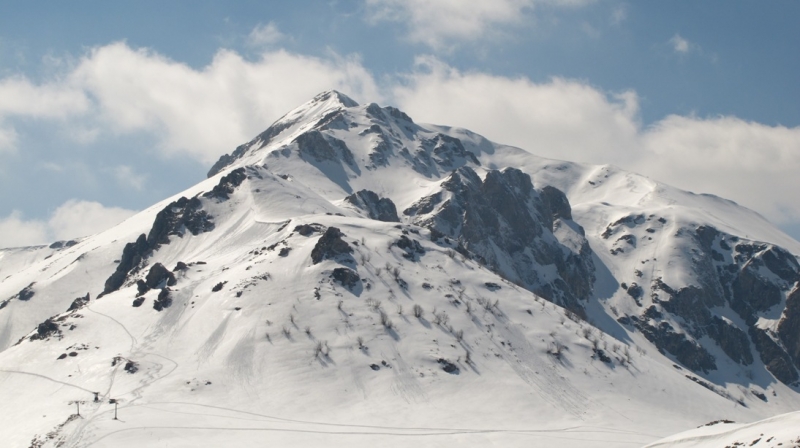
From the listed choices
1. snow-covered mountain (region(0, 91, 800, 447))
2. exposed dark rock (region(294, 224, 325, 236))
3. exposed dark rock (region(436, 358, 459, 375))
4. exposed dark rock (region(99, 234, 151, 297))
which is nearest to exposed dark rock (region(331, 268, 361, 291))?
snow-covered mountain (region(0, 91, 800, 447))

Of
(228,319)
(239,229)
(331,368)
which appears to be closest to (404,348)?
(331,368)

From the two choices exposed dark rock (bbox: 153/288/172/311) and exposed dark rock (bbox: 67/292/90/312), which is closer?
exposed dark rock (bbox: 153/288/172/311)

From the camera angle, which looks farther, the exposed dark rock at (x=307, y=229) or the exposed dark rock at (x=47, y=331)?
the exposed dark rock at (x=307, y=229)

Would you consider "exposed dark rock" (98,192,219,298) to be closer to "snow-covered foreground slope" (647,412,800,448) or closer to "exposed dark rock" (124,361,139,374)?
"exposed dark rock" (124,361,139,374)

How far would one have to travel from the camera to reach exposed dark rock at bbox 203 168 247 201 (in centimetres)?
14538

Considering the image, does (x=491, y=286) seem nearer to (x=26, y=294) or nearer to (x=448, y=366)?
(x=448, y=366)

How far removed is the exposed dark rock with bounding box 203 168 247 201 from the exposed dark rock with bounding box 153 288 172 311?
53109 mm

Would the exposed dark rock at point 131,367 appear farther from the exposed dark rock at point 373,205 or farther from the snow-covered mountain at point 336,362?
the exposed dark rock at point 373,205

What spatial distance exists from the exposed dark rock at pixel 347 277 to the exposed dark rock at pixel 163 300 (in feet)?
68.2

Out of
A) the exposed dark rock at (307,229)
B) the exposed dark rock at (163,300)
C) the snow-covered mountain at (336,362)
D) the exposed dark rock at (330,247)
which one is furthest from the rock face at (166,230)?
the exposed dark rock at (330,247)

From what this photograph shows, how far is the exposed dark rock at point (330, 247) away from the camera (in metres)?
96.2

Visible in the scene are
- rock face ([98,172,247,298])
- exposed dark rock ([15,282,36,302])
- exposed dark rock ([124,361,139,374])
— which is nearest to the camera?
exposed dark rock ([124,361,139,374])

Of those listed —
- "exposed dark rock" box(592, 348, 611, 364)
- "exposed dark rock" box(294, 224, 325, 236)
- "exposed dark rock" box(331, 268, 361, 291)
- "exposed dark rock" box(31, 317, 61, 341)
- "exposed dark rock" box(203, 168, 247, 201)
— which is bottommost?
"exposed dark rock" box(592, 348, 611, 364)

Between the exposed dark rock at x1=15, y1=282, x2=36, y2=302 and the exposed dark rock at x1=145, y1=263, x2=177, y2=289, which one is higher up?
the exposed dark rock at x1=15, y1=282, x2=36, y2=302
